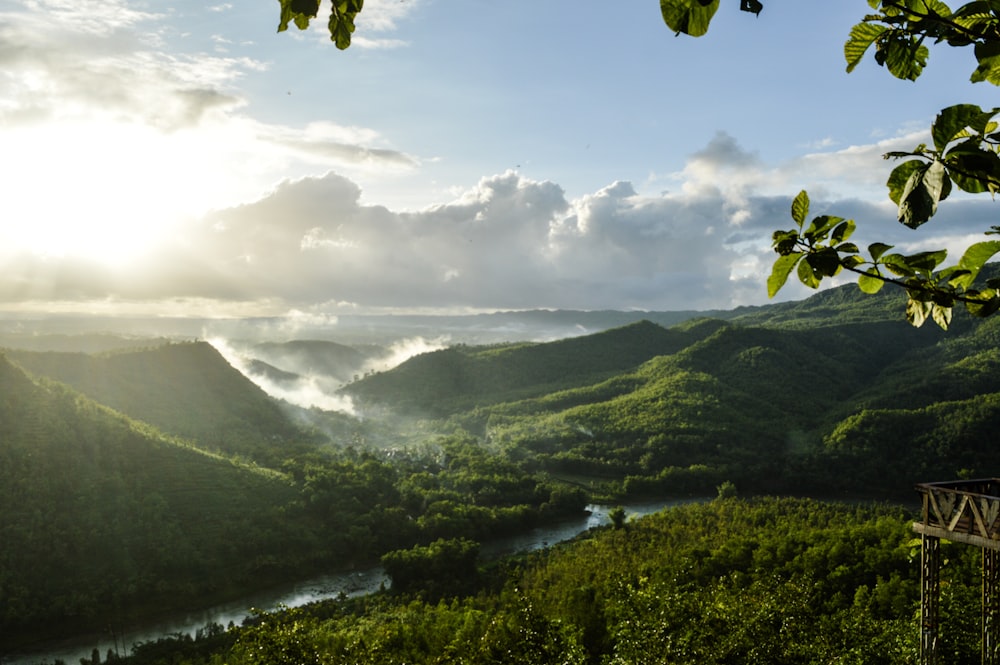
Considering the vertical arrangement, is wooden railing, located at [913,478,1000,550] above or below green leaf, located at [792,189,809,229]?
below

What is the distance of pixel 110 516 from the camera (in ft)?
200

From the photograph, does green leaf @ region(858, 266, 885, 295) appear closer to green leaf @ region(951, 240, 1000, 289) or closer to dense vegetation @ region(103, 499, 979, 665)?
green leaf @ region(951, 240, 1000, 289)

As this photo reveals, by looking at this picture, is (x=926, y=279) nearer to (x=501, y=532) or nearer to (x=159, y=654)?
(x=159, y=654)

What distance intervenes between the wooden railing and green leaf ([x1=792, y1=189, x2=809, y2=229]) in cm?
1200

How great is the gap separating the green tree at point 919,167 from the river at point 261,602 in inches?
1326

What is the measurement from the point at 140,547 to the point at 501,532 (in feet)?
110

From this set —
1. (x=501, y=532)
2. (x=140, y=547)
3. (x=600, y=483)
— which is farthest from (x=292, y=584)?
(x=600, y=483)

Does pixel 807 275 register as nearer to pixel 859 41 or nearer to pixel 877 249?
pixel 877 249

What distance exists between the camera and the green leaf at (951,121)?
216 cm

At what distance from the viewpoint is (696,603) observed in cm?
2344

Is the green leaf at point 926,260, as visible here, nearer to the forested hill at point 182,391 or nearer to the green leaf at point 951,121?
the green leaf at point 951,121

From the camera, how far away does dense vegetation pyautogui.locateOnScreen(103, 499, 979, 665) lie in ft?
62.0

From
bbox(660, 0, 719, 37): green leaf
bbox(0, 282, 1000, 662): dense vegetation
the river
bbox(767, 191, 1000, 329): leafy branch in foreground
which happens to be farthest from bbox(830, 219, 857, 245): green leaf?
the river

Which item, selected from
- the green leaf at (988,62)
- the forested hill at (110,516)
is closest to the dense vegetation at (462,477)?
the forested hill at (110,516)
